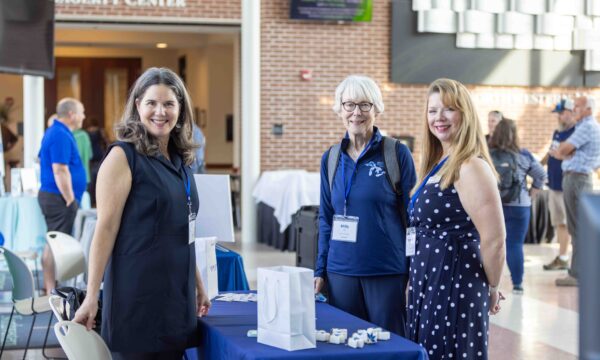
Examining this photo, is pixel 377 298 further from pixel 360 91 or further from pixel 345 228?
pixel 360 91

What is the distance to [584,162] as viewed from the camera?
8594mm

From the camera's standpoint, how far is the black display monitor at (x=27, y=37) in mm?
9133

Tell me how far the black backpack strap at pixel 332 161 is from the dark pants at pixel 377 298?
0.40 metres

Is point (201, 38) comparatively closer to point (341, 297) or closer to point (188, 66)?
point (188, 66)

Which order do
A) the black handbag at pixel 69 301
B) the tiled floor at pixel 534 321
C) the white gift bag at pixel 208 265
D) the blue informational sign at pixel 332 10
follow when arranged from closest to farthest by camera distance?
the black handbag at pixel 69 301 → the white gift bag at pixel 208 265 → the tiled floor at pixel 534 321 → the blue informational sign at pixel 332 10

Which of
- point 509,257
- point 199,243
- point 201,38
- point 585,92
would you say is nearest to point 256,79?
point 585,92

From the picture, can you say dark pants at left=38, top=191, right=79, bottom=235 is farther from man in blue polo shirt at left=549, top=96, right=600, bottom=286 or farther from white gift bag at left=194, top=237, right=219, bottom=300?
man in blue polo shirt at left=549, top=96, right=600, bottom=286

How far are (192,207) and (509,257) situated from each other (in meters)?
5.43

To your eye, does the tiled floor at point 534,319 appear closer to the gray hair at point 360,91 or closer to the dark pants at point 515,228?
the dark pants at point 515,228

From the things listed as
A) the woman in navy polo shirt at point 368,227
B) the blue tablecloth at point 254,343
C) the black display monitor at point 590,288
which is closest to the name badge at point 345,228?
the woman in navy polo shirt at point 368,227

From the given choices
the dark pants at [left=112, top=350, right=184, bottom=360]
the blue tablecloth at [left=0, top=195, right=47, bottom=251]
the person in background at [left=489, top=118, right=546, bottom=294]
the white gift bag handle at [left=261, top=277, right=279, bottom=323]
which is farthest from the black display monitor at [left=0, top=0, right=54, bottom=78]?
the white gift bag handle at [left=261, top=277, right=279, bottom=323]

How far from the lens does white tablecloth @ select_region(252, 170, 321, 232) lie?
1128 cm

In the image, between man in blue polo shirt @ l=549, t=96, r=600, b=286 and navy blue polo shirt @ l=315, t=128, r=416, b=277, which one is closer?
navy blue polo shirt @ l=315, t=128, r=416, b=277

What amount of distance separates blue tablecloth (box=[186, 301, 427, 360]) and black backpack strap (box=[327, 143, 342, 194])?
581 mm
